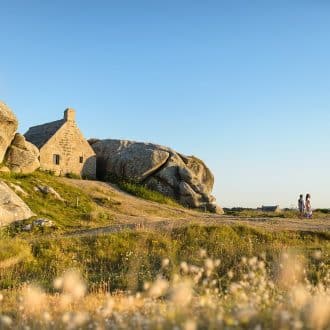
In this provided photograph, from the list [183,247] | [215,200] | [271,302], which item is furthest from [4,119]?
[271,302]

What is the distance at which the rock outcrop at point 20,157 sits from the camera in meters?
36.7

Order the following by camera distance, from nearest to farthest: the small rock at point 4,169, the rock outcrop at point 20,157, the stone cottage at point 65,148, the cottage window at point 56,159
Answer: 1. the small rock at point 4,169
2. the rock outcrop at point 20,157
3. the stone cottage at point 65,148
4. the cottage window at point 56,159

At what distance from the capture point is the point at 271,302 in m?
7.59

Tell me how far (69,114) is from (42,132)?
10.8 feet

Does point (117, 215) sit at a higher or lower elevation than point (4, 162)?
lower

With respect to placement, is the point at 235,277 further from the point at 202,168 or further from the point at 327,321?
the point at 202,168

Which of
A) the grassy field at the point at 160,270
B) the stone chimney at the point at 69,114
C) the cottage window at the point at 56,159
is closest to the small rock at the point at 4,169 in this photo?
the cottage window at the point at 56,159

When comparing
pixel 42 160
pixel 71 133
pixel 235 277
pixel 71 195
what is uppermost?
pixel 71 133

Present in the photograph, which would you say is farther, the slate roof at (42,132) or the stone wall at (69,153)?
the slate roof at (42,132)

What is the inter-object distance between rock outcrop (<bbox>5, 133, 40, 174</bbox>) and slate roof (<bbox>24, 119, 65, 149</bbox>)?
3356mm

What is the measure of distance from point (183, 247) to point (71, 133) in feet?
87.4

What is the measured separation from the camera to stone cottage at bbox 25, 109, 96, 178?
137 feet

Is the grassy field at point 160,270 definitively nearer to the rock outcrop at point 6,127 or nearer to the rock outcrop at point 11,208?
the rock outcrop at point 11,208

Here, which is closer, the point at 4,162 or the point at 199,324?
the point at 199,324
